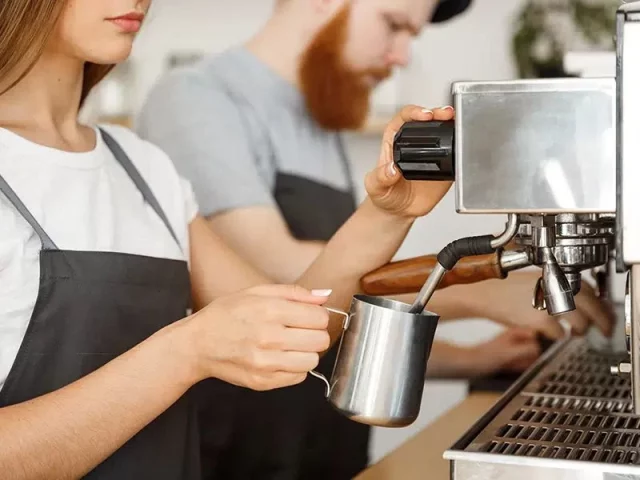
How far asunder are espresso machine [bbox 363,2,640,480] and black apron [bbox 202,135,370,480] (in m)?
0.74

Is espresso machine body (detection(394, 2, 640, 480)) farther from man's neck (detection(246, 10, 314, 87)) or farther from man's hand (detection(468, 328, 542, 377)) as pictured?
man's neck (detection(246, 10, 314, 87))

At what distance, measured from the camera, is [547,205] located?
687 millimetres

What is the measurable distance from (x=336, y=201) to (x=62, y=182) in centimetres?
90

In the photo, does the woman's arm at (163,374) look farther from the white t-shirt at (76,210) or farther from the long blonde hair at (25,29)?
the long blonde hair at (25,29)

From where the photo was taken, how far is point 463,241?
0.79 m

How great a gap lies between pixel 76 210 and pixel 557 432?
572 millimetres

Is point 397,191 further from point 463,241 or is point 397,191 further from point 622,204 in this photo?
point 622,204

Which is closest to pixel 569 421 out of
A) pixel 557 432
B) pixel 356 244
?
pixel 557 432

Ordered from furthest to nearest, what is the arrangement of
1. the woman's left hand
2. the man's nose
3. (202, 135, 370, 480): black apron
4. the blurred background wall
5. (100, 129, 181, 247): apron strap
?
the blurred background wall < the man's nose < (202, 135, 370, 480): black apron < (100, 129, 181, 247): apron strap < the woman's left hand

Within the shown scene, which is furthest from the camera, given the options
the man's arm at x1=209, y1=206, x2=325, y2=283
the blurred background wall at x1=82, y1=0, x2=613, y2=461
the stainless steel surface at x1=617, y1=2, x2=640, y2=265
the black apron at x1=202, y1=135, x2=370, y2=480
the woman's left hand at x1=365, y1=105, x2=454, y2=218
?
the blurred background wall at x1=82, y1=0, x2=613, y2=461

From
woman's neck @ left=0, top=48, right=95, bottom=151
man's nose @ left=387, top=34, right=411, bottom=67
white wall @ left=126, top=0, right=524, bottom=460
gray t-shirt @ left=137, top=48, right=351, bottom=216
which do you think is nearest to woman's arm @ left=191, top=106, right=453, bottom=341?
woman's neck @ left=0, top=48, right=95, bottom=151

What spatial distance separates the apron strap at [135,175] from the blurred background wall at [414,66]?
4.07ft

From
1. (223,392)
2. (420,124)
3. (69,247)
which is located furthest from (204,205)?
(420,124)

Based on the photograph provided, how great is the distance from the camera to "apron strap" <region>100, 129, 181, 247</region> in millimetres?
1209
